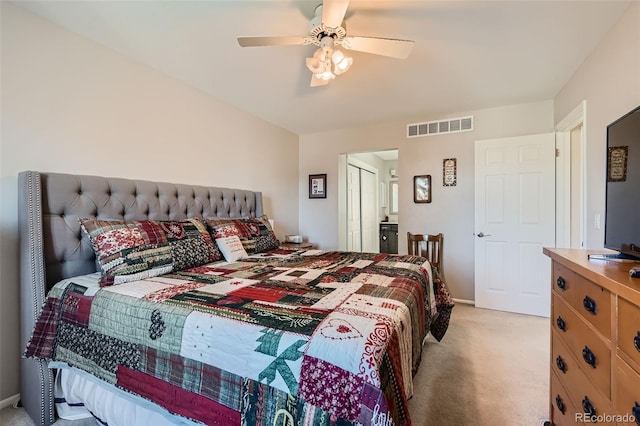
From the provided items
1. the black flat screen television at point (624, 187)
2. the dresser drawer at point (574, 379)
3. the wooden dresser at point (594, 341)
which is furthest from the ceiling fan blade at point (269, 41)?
the dresser drawer at point (574, 379)

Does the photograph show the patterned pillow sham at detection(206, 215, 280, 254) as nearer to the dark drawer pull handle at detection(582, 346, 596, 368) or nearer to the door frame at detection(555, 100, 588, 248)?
the dark drawer pull handle at detection(582, 346, 596, 368)

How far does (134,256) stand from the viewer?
176 cm

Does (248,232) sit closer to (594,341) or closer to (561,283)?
(561,283)

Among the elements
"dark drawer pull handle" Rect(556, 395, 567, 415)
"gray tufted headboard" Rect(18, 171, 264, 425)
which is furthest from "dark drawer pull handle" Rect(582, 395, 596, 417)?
"gray tufted headboard" Rect(18, 171, 264, 425)

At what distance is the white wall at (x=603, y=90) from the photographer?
171 cm

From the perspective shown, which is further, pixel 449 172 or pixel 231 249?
pixel 449 172

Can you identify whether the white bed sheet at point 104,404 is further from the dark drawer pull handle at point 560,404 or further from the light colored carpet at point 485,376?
the dark drawer pull handle at point 560,404

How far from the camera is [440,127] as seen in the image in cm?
379

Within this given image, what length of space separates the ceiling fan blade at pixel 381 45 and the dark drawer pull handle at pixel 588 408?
1.92m

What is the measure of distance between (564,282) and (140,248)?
2356mm

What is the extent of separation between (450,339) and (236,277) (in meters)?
2.10

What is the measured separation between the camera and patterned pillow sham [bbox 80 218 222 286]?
1.70 m

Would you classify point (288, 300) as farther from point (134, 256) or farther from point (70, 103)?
point (70, 103)

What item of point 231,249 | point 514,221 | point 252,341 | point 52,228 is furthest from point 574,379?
point 52,228
